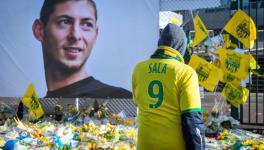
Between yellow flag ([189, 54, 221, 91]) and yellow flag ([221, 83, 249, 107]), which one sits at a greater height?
yellow flag ([189, 54, 221, 91])

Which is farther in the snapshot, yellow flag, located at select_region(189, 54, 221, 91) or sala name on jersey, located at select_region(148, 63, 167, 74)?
yellow flag, located at select_region(189, 54, 221, 91)

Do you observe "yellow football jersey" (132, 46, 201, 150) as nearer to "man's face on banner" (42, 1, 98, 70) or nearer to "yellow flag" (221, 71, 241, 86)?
"yellow flag" (221, 71, 241, 86)

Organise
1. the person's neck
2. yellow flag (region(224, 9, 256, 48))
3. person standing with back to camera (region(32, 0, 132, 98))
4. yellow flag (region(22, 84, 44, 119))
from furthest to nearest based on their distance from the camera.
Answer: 1. the person's neck
2. person standing with back to camera (region(32, 0, 132, 98))
3. yellow flag (region(22, 84, 44, 119))
4. yellow flag (region(224, 9, 256, 48))

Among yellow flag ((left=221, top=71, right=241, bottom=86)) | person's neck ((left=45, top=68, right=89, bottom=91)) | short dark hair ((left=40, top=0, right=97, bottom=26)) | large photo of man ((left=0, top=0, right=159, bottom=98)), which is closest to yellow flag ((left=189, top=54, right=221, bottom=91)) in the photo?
yellow flag ((left=221, top=71, right=241, bottom=86))

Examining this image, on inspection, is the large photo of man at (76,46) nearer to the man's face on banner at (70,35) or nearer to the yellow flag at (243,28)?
the man's face on banner at (70,35)

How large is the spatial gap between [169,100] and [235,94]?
188 inches

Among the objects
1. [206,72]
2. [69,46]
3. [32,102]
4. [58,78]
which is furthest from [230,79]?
[32,102]

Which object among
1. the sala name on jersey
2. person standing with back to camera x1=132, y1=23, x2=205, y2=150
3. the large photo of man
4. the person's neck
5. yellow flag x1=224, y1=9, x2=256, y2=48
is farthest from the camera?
the person's neck

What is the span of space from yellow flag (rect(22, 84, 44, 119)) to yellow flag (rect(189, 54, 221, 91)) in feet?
10.6

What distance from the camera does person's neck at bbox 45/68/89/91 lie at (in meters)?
8.84

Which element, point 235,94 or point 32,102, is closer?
point 235,94

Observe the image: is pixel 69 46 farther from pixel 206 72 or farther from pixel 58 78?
pixel 206 72

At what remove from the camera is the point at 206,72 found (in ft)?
25.7

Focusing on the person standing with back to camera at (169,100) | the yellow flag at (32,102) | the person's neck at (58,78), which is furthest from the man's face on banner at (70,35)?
the person standing with back to camera at (169,100)
